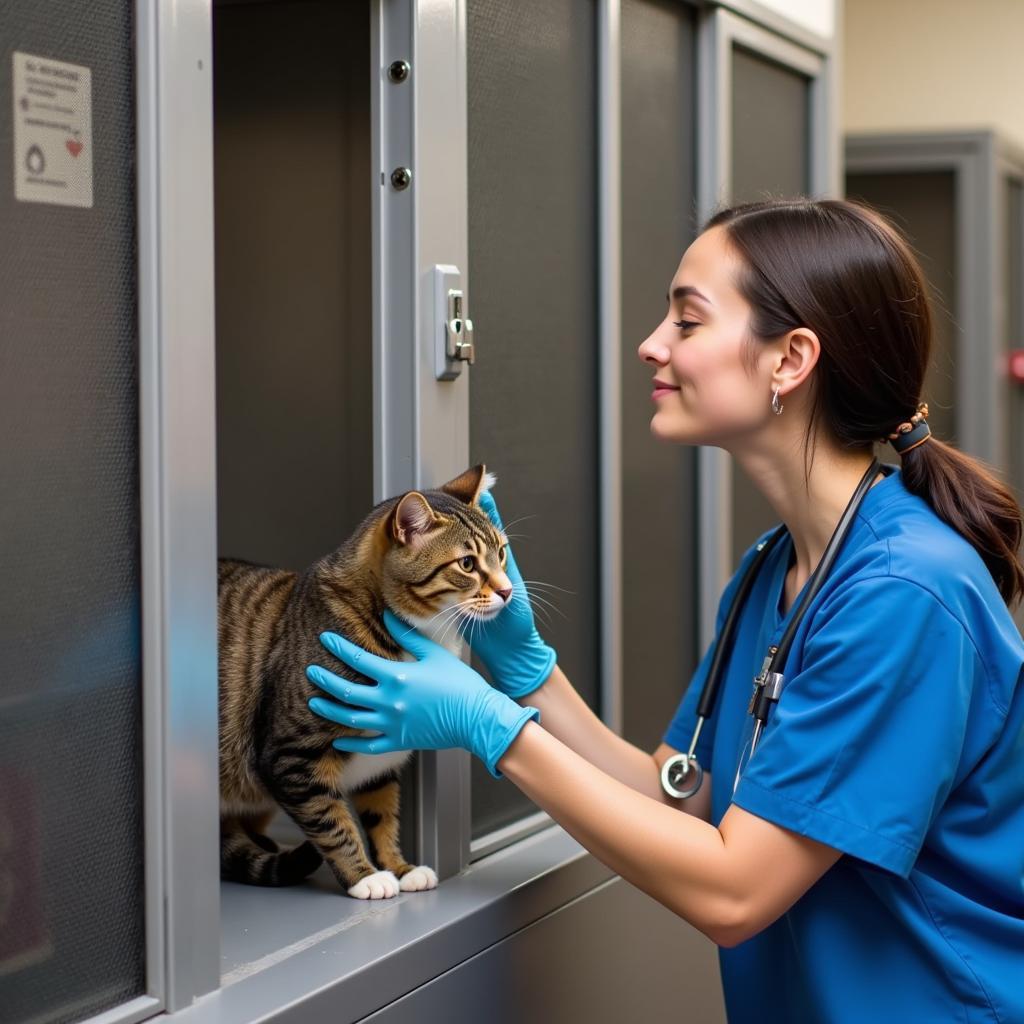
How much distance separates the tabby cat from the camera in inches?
54.4

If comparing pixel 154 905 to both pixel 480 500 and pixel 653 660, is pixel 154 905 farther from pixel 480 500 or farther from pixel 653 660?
pixel 653 660

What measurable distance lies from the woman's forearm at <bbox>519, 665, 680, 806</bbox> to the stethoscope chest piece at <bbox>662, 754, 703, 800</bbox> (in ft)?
0.10

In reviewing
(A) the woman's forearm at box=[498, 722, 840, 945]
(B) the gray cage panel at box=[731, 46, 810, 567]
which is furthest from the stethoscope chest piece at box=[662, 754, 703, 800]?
(B) the gray cage panel at box=[731, 46, 810, 567]

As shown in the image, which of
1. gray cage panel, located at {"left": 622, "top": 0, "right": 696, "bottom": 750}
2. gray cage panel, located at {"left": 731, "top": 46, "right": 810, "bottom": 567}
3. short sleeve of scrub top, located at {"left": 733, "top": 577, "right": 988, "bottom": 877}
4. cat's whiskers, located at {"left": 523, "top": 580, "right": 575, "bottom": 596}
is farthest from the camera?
gray cage panel, located at {"left": 731, "top": 46, "right": 810, "bottom": 567}

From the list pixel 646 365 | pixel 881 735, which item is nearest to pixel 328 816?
pixel 881 735

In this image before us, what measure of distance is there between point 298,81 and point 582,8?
1.43ft

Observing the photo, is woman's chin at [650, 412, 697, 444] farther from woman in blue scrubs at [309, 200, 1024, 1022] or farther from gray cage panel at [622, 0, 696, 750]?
gray cage panel at [622, 0, 696, 750]

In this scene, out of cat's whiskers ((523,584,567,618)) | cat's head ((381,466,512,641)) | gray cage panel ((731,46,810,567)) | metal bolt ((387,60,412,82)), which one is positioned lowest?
cat's whiskers ((523,584,567,618))

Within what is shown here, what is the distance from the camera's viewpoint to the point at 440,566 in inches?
54.5

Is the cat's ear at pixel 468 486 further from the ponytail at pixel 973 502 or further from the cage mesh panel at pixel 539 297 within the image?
the ponytail at pixel 973 502

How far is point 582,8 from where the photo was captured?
1.85 m

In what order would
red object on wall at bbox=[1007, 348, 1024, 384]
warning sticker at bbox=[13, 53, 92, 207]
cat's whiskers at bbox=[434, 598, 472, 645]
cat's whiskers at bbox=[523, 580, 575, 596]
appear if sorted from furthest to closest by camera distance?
red object on wall at bbox=[1007, 348, 1024, 384] < cat's whiskers at bbox=[523, 580, 575, 596] < cat's whiskers at bbox=[434, 598, 472, 645] < warning sticker at bbox=[13, 53, 92, 207]

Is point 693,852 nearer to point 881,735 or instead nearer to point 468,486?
point 881,735

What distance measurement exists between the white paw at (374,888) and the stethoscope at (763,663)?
0.34m
